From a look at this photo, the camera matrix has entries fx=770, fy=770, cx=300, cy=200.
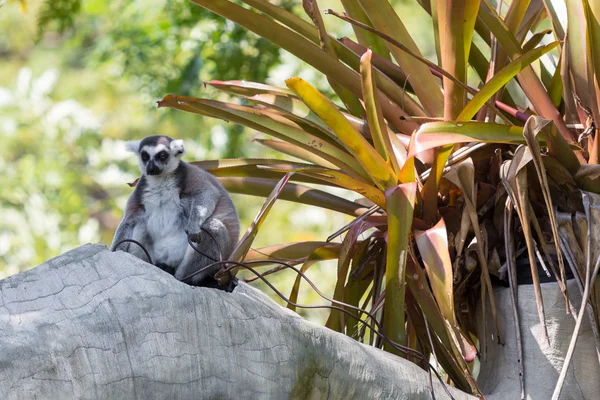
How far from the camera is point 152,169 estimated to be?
3.26 meters

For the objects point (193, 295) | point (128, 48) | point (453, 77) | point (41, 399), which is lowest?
point (41, 399)

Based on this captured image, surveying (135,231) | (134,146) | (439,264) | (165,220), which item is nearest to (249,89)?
(134,146)

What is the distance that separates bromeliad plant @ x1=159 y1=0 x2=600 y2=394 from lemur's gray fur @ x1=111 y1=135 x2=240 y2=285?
0.24 meters

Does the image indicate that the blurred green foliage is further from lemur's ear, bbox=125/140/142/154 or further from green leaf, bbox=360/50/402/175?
green leaf, bbox=360/50/402/175

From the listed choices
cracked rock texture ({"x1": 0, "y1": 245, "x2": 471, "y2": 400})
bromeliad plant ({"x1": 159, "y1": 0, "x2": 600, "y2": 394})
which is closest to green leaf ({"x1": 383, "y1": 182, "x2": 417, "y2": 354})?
bromeliad plant ({"x1": 159, "y1": 0, "x2": 600, "y2": 394})

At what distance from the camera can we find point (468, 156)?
9.75ft

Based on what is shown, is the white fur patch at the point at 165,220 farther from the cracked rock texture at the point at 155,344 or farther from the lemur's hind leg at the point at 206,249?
the cracked rock texture at the point at 155,344

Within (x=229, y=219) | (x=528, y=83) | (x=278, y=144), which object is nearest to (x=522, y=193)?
(x=528, y=83)

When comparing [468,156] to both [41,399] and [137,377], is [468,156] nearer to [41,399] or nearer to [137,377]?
[137,377]

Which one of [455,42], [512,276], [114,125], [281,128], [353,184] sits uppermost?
[114,125]

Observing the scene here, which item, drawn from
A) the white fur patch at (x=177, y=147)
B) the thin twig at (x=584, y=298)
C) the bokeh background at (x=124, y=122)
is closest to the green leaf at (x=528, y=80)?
the thin twig at (x=584, y=298)

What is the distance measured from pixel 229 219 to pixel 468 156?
38.4 inches

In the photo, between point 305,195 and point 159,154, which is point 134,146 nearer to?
point 159,154

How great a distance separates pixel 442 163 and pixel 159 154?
1.26m
